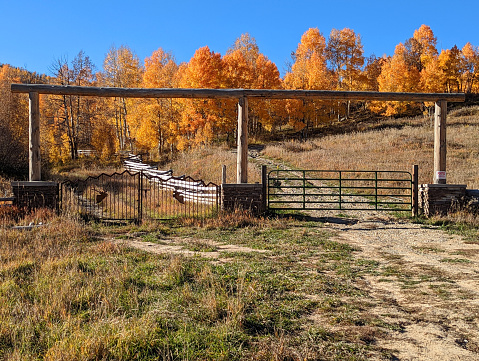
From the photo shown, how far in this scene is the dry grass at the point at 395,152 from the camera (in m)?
22.7

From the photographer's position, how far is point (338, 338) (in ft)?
13.7

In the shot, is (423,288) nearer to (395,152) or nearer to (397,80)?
(395,152)

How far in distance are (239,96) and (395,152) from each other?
1960cm

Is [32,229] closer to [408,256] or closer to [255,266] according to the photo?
[255,266]

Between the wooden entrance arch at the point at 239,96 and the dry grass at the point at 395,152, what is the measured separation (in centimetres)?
703

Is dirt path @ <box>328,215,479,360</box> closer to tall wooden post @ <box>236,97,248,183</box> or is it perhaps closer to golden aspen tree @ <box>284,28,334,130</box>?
tall wooden post @ <box>236,97,248,183</box>

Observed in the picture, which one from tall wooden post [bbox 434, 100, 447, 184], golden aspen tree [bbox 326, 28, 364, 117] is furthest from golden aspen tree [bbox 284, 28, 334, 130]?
tall wooden post [bbox 434, 100, 447, 184]

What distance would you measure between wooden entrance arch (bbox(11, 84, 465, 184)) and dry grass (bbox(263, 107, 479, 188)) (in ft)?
23.1

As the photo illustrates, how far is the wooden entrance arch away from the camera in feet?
38.9

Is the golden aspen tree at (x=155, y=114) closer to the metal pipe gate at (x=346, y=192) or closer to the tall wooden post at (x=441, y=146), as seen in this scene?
the metal pipe gate at (x=346, y=192)

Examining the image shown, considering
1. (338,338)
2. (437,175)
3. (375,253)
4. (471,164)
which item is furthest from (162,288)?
(471,164)

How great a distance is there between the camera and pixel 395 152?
2820 cm

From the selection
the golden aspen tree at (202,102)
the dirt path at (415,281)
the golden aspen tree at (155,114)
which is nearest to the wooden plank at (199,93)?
the dirt path at (415,281)

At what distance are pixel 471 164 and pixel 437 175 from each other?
45.4ft
